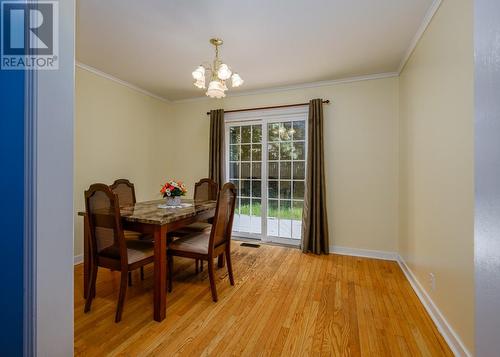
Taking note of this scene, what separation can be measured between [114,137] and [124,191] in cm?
95

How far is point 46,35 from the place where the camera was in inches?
30.9

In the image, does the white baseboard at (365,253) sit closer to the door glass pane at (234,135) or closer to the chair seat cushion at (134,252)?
the door glass pane at (234,135)

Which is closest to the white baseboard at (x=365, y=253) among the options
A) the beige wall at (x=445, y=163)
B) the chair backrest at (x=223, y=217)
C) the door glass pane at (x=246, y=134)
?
the beige wall at (x=445, y=163)

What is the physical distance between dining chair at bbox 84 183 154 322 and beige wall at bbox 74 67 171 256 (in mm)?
1347

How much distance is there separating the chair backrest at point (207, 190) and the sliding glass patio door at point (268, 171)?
2.77 ft

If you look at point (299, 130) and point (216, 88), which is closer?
point (216, 88)

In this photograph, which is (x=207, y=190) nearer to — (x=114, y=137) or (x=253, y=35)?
(x=114, y=137)

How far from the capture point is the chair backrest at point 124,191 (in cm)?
301

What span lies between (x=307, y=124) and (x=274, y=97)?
72cm

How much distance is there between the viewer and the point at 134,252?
2035 mm

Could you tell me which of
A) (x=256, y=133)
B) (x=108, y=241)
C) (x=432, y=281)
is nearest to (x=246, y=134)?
(x=256, y=133)

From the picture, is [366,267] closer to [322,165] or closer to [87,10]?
[322,165]

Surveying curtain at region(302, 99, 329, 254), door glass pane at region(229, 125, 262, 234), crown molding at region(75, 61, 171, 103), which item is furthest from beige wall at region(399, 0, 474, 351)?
crown molding at region(75, 61, 171, 103)

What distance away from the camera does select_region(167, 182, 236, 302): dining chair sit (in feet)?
7.20
